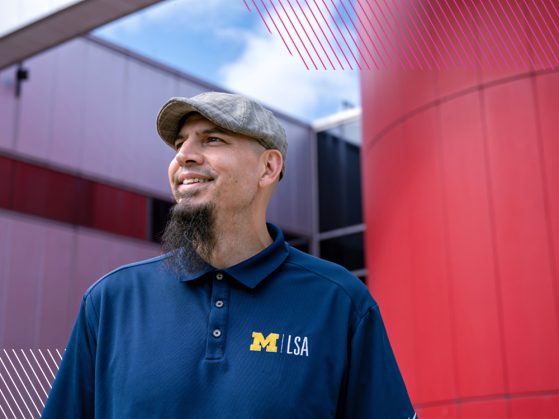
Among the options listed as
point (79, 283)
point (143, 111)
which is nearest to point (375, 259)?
point (79, 283)

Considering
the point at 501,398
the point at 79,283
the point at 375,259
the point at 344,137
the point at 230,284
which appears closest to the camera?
the point at 230,284

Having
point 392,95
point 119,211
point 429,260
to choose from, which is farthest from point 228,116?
point 119,211

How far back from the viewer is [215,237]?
2.42 metres

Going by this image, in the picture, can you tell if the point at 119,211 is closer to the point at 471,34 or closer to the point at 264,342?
the point at 471,34

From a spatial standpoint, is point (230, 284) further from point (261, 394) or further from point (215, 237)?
point (261, 394)

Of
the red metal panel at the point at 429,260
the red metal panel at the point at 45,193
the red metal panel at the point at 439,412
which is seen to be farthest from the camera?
the red metal panel at the point at 45,193

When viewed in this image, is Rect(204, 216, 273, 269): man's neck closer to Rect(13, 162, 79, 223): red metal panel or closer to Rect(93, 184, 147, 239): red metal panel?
Rect(13, 162, 79, 223): red metal panel

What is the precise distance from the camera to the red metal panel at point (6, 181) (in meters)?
13.9

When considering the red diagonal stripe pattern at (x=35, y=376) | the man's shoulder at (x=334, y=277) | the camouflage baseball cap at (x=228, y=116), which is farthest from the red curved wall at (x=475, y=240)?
the camouflage baseball cap at (x=228, y=116)

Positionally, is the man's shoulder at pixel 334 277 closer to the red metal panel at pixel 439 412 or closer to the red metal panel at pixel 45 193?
the red metal panel at pixel 439 412

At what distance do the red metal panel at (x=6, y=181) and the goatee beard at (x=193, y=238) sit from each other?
12.1 metres

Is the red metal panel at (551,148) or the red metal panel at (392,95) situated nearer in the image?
the red metal panel at (551,148)

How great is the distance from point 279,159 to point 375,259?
9222 millimetres

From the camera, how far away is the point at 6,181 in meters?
14.0
